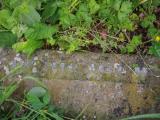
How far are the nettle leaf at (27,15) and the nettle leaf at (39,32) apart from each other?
5 cm

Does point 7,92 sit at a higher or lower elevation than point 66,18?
lower

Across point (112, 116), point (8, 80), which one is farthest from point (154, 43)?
point (8, 80)

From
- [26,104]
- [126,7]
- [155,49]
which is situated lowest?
[26,104]

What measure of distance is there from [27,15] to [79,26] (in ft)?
1.08

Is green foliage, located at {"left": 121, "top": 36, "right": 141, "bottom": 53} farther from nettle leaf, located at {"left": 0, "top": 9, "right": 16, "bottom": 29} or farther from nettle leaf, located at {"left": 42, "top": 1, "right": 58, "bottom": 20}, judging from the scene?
nettle leaf, located at {"left": 0, "top": 9, "right": 16, "bottom": 29}

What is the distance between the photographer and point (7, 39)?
2707mm

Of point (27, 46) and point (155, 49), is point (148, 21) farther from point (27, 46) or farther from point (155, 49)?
point (27, 46)

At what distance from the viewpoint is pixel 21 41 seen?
271cm

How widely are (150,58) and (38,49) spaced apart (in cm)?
68

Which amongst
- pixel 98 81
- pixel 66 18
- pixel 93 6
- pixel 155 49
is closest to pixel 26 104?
pixel 98 81

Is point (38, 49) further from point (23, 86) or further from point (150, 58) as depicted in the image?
point (150, 58)

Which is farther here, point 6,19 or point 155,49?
point 6,19

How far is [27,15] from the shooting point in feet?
8.87

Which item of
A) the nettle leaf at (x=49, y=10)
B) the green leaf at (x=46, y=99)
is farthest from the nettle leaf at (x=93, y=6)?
the green leaf at (x=46, y=99)
